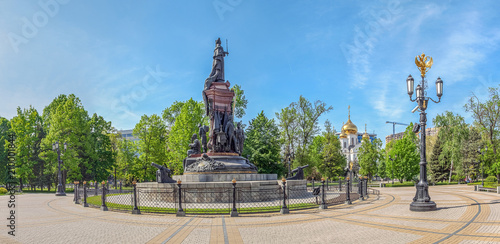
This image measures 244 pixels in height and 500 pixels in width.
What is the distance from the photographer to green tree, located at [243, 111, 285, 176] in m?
39.4

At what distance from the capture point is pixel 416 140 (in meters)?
55.2

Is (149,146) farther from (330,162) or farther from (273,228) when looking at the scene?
(273,228)

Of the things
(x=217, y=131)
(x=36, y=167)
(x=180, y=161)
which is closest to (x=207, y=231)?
(x=217, y=131)

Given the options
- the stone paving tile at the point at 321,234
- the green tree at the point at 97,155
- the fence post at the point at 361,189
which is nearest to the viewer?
the stone paving tile at the point at 321,234

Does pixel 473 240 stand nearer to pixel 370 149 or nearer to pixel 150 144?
pixel 150 144

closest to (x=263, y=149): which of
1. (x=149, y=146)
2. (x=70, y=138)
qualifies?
(x=149, y=146)

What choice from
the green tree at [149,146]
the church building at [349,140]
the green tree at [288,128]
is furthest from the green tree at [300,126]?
the church building at [349,140]

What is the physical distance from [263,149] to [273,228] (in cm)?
3012

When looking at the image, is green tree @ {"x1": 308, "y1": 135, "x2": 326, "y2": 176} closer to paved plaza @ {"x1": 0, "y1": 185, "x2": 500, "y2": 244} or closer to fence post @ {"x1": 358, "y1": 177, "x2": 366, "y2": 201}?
fence post @ {"x1": 358, "y1": 177, "x2": 366, "y2": 201}

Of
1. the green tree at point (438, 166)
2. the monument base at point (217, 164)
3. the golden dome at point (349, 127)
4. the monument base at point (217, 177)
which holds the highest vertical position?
the golden dome at point (349, 127)

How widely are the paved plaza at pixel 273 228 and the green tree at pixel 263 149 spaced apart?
26616 mm

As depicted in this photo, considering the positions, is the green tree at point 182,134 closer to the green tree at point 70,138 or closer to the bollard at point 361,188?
the green tree at point 70,138

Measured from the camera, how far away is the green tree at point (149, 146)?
40031 millimetres

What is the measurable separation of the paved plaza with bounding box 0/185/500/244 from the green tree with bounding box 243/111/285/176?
26.6 meters
